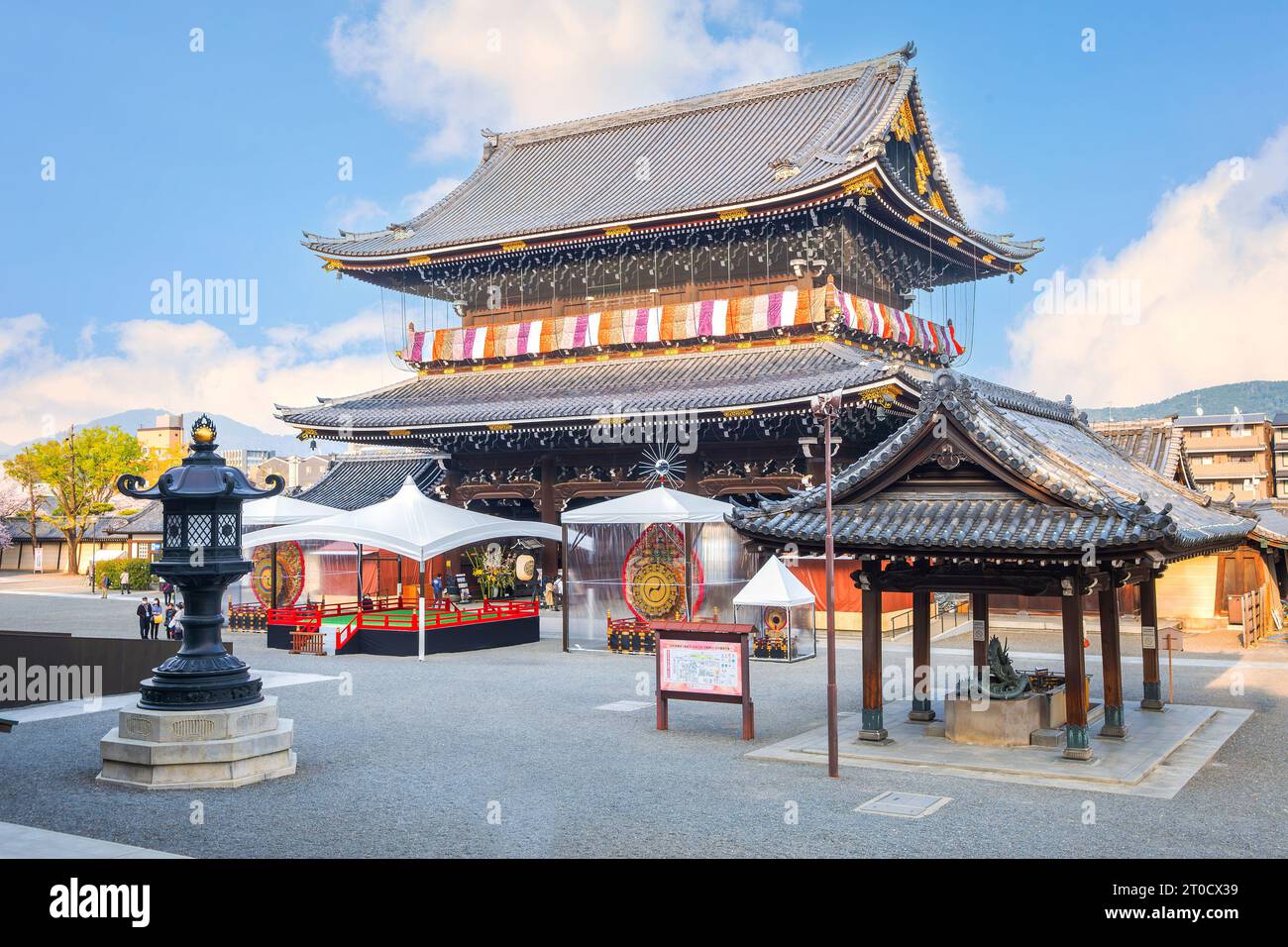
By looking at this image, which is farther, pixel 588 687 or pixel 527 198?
pixel 527 198

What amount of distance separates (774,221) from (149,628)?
67.3ft

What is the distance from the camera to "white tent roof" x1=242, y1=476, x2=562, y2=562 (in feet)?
87.5

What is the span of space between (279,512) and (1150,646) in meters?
24.4

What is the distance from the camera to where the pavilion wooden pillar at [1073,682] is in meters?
13.5

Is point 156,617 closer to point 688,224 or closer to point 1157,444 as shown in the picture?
point 688,224

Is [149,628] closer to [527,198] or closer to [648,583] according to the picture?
[648,583]

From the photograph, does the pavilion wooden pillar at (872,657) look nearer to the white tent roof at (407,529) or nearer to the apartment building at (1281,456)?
the white tent roof at (407,529)

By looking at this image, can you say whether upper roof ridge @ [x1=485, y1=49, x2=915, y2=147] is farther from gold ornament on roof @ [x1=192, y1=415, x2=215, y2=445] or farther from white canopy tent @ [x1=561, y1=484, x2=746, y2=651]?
gold ornament on roof @ [x1=192, y1=415, x2=215, y2=445]

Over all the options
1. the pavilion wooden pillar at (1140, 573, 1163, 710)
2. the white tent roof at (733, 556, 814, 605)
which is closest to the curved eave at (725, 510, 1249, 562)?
the pavilion wooden pillar at (1140, 573, 1163, 710)

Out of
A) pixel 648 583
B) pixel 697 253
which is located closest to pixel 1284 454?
pixel 697 253

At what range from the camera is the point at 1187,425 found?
87062 millimetres

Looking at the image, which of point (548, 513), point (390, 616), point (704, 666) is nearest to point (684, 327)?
point (548, 513)

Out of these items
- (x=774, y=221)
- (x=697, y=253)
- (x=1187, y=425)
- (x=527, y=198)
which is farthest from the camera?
(x=1187, y=425)

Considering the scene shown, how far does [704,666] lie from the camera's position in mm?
15789
